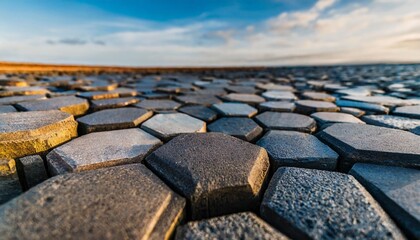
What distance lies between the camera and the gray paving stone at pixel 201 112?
1181 mm

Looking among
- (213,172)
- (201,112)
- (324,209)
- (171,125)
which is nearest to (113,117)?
(171,125)

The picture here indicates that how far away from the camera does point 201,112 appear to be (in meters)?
1.27

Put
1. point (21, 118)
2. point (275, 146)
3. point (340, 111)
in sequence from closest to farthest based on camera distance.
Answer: point (275, 146)
point (21, 118)
point (340, 111)

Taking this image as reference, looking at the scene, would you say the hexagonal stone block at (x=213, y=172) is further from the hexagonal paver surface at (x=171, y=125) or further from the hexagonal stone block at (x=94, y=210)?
the hexagonal paver surface at (x=171, y=125)

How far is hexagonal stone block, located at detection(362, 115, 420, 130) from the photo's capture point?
102 cm

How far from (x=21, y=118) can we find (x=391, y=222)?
4.01ft

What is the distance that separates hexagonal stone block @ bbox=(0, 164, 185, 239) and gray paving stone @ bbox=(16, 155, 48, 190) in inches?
7.5

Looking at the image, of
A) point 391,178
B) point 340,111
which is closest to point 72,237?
point 391,178

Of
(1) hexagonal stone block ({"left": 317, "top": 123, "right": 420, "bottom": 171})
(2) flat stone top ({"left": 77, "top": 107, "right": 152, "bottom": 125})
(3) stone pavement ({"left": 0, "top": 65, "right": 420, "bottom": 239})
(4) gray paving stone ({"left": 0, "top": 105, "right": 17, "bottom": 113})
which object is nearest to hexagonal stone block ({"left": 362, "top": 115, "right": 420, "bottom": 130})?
(3) stone pavement ({"left": 0, "top": 65, "right": 420, "bottom": 239})

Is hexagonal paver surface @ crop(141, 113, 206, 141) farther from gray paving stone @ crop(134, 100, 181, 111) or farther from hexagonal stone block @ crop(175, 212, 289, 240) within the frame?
hexagonal stone block @ crop(175, 212, 289, 240)

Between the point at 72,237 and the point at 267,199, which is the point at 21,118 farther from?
the point at 267,199

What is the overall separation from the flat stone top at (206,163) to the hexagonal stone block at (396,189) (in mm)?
266

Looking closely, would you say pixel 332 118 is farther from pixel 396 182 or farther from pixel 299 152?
pixel 396 182

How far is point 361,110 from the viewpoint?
137 cm
